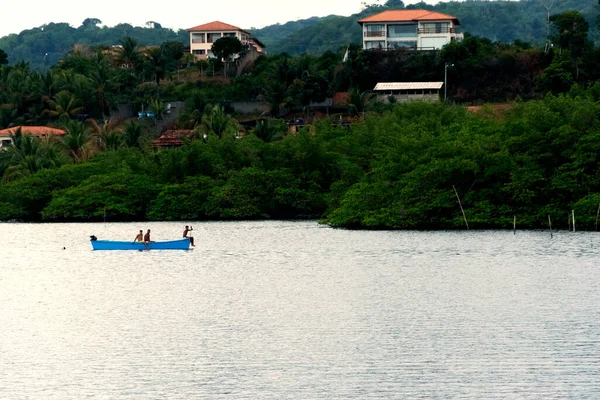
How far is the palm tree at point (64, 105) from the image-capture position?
105625mm

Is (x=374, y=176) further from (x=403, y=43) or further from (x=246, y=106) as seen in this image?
(x=403, y=43)

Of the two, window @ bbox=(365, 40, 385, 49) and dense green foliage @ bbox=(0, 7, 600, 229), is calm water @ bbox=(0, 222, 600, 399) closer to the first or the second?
dense green foliage @ bbox=(0, 7, 600, 229)

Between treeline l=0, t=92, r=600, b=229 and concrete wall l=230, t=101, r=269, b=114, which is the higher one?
concrete wall l=230, t=101, r=269, b=114

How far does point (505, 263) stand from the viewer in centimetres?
4697

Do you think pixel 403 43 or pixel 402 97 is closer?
pixel 402 97

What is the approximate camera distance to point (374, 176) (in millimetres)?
65125

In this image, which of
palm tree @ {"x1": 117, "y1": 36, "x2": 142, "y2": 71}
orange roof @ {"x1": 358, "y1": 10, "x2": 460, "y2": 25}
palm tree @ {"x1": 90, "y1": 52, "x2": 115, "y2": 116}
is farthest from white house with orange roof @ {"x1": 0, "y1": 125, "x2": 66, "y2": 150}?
orange roof @ {"x1": 358, "y1": 10, "x2": 460, "y2": 25}

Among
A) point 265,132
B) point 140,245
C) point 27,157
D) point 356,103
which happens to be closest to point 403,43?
point 356,103

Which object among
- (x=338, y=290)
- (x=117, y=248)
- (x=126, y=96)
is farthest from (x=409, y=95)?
(x=338, y=290)

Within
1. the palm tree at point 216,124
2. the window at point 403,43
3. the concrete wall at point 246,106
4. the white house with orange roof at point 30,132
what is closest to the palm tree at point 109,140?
the palm tree at point 216,124

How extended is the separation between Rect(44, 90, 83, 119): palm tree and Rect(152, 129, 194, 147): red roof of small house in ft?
44.5

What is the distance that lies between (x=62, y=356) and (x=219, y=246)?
28.3 meters

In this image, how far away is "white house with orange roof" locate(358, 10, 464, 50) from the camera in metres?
114

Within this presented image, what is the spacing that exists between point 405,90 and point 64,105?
3209cm
